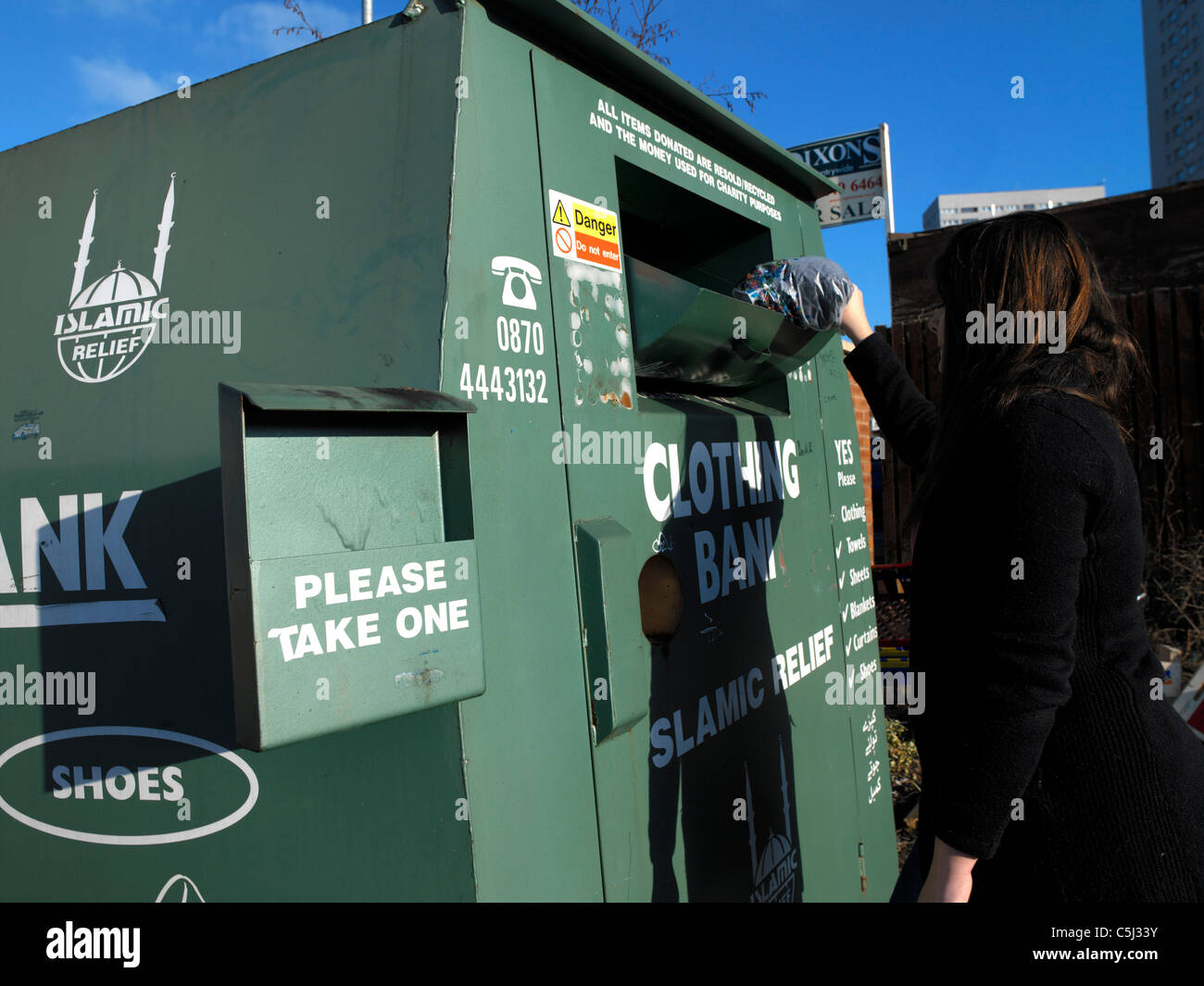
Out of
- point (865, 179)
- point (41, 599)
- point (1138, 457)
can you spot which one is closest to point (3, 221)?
point (41, 599)

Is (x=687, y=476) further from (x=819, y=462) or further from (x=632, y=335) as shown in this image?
(x=819, y=462)

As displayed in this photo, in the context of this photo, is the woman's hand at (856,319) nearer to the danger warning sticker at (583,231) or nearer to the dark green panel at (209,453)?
the danger warning sticker at (583,231)

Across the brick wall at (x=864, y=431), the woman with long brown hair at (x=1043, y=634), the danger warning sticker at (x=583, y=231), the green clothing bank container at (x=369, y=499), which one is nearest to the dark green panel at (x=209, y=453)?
the green clothing bank container at (x=369, y=499)

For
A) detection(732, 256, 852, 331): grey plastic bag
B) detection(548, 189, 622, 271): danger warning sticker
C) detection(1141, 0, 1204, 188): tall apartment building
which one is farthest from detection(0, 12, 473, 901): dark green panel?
detection(1141, 0, 1204, 188): tall apartment building

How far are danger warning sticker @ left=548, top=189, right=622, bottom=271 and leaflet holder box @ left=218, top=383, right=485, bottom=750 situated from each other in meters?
0.50

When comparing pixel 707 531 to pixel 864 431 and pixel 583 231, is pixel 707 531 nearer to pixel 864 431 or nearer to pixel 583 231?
pixel 583 231

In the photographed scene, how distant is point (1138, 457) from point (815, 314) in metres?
6.09

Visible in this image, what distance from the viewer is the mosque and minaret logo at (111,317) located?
60.0 inches

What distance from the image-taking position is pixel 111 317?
1.56 metres

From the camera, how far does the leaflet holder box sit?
0.98 meters

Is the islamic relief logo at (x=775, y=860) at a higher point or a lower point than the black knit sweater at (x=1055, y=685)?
lower

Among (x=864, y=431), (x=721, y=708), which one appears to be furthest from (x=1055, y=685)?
(x=864, y=431)

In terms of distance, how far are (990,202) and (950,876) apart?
3599 cm

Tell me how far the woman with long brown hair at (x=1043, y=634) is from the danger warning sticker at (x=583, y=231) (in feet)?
2.26
